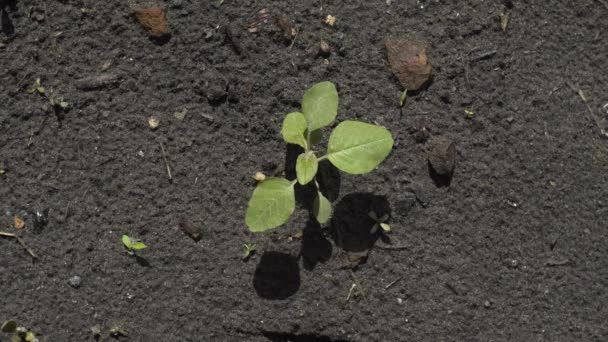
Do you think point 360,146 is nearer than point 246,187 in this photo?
Yes

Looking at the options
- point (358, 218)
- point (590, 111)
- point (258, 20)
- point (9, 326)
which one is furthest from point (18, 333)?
point (590, 111)

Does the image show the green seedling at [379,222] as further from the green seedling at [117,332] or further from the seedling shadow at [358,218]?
the green seedling at [117,332]

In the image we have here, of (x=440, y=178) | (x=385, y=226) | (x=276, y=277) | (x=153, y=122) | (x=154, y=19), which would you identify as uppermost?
(x=154, y=19)

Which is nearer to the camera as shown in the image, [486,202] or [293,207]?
[293,207]

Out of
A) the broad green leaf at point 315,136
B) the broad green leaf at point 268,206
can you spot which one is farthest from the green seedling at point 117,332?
the broad green leaf at point 315,136

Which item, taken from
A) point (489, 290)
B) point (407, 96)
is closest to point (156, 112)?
point (407, 96)

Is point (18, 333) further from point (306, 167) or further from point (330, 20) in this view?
point (330, 20)

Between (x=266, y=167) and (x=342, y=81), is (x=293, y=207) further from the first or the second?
(x=342, y=81)

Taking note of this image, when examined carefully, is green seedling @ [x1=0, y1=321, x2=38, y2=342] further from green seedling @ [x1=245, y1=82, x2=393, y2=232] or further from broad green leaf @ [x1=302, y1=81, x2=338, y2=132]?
broad green leaf @ [x1=302, y1=81, x2=338, y2=132]
